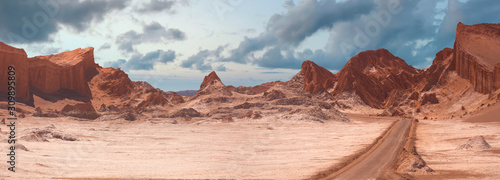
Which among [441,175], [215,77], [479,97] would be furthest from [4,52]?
[479,97]

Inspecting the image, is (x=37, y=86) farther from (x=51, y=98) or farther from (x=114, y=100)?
(x=114, y=100)

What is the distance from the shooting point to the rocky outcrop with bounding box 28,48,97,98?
8575cm

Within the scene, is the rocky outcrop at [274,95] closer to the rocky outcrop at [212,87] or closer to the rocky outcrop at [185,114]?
the rocky outcrop at [212,87]

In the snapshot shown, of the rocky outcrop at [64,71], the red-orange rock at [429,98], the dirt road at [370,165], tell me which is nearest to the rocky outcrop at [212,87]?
the rocky outcrop at [64,71]

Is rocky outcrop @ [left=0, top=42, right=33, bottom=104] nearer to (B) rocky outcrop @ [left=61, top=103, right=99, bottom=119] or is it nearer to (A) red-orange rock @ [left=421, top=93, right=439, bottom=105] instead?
(B) rocky outcrop @ [left=61, top=103, right=99, bottom=119]

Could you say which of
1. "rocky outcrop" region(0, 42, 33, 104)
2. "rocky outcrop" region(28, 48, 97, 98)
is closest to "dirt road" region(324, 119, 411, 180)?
"rocky outcrop" region(0, 42, 33, 104)

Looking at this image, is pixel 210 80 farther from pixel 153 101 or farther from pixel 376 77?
pixel 376 77

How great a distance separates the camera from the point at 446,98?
10231 centimetres

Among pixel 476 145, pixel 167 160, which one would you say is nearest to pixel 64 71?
pixel 167 160

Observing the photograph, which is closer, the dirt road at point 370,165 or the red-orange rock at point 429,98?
the dirt road at point 370,165

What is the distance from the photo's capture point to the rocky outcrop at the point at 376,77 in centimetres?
13538

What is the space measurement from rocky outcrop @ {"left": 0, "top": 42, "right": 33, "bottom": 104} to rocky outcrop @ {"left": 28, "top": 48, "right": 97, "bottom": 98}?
19.9 ft

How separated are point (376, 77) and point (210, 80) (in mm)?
69882

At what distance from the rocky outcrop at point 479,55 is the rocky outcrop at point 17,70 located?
10339 cm
